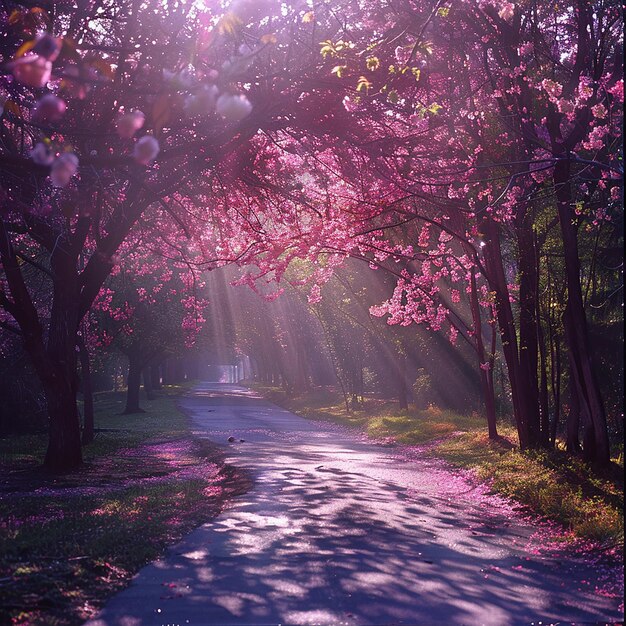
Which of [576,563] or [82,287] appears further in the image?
[82,287]

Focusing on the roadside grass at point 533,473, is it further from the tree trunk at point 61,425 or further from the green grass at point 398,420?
the tree trunk at point 61,425

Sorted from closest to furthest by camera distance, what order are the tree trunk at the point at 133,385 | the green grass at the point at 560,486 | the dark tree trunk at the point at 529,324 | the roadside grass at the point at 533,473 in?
the green grass at the point at 560,486 < the roadside grass at the point at 533,473 < the dark tree trunk at the point at 529,324 < the tree trunk at the point at 133,385

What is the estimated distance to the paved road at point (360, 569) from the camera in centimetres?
575

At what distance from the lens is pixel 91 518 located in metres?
10.1

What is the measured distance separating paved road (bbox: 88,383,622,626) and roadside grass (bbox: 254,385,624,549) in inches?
21.1

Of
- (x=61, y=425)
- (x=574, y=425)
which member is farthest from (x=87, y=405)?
(x=574, y=425)

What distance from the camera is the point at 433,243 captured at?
2428 centimetres

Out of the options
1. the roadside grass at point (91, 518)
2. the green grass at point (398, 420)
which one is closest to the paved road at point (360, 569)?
the roadside grass at point (91, 518)

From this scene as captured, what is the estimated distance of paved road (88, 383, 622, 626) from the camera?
5.75 metres

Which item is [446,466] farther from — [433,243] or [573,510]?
[433,243]

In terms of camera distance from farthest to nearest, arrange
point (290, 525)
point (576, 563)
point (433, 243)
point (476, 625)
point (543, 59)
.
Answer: point (433, 243) → point (543, 59) → point (290, 525) → point (576, 563) → point (476, 625)

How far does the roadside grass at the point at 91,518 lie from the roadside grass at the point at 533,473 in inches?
168

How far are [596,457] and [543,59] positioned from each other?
7.24m

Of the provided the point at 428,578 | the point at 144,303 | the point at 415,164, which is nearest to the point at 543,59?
the point at 415,164
